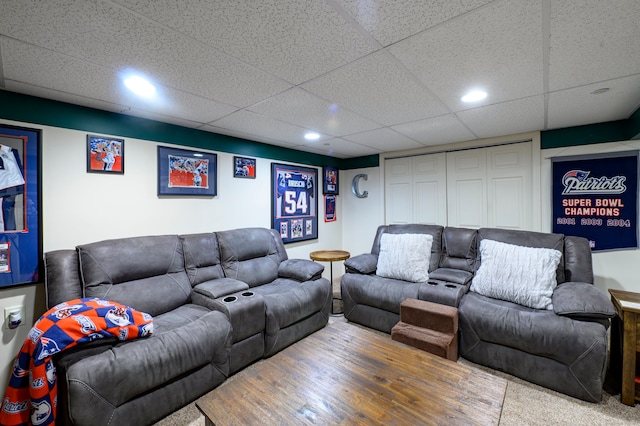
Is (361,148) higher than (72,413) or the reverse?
higher

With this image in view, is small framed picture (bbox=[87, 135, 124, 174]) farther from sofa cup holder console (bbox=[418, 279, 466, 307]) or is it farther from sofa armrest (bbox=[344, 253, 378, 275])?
sofa cup holder console (bbox=[418, 279, 466, 307])

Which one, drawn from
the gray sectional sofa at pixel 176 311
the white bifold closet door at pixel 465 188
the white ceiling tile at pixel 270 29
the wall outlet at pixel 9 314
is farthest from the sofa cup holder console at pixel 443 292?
the wall outlet at pixel 9 314

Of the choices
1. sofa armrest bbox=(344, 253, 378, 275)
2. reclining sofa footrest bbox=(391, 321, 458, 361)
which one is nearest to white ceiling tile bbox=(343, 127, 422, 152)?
sofa armrest bbox=(344, 253, 378, 275)

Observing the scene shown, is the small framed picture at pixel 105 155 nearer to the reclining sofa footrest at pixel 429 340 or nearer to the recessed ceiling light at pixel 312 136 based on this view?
the recessed ceiling light at pixel 312 136

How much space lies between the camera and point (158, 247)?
240 cm

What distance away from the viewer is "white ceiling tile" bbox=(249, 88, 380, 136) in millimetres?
2092

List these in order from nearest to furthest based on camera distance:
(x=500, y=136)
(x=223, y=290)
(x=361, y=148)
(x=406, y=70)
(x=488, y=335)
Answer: (x=406, y=70)
(x=488, y=335)
(x=223, y=290)
(x=500, y=136)
(x=361, y=148)

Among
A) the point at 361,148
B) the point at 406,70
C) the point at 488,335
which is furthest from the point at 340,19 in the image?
the point at 361,148

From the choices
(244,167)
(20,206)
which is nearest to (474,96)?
(244,167)

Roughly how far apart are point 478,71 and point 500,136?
6.89 feet

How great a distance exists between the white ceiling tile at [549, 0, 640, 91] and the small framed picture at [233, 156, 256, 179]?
9.49 ft

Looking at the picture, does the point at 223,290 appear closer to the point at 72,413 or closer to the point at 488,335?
the point at 72,413

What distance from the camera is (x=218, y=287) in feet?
7.90

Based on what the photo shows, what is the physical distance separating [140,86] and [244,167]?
62.1 inches
